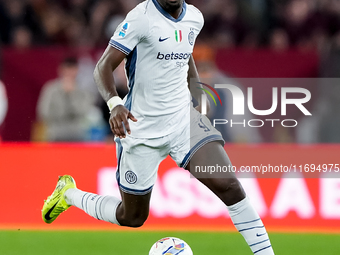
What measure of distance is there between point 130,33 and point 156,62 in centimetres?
33

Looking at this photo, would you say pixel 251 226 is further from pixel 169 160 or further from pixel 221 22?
pixel 221 22

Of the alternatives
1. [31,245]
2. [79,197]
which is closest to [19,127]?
[31,245]

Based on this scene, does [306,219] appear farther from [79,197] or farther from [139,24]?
[139,24]

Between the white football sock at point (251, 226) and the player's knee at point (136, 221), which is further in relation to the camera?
the player's knee at point (136, 221)

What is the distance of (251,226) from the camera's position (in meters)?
4.82

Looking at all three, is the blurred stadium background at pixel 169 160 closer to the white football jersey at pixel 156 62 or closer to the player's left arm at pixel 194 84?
the player's left arm at pixel 194 84

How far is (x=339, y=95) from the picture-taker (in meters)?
9.05

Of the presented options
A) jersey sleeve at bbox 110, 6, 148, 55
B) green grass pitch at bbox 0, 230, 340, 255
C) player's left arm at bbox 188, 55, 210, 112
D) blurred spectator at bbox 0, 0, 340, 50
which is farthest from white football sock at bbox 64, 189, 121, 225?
blurred spectator at bbox 0, 0, 340, 50

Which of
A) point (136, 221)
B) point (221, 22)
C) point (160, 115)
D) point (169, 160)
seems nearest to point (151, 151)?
point (160, 115)

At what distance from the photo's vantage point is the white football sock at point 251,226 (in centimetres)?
479

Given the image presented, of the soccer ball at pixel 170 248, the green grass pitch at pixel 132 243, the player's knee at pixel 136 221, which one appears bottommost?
the soccer ball at pixel 170 248

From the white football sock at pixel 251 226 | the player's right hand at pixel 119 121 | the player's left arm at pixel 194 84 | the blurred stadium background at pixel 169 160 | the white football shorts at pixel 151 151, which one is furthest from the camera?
the blurred stadium background at pixel 169 160

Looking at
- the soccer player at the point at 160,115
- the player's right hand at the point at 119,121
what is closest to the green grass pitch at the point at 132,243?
the soccer player at the point at 160,115

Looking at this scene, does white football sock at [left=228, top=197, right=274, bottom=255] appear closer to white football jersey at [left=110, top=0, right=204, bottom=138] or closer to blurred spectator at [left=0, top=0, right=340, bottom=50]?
white football jersey at [left=110, top=0, right=204, bottom=138]
